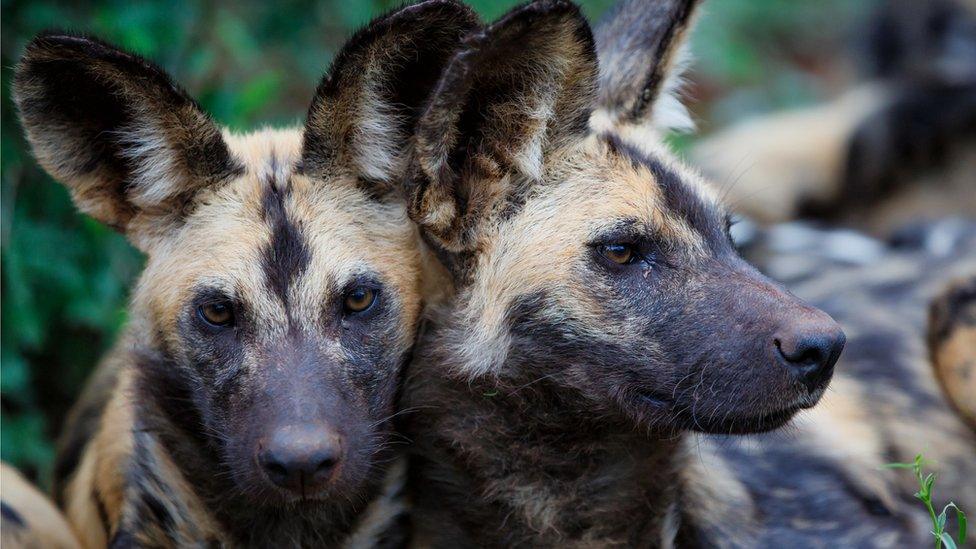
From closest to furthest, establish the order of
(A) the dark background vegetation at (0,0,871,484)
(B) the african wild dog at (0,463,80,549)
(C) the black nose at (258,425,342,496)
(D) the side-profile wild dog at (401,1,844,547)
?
(C) the black nose at (258,425,342,496), (D) the side-profile wild dog at (401,1,844,547), (B) the african wild dog at (0,463,80,549), (A) the dark background vegetation at (0,0,871,484)

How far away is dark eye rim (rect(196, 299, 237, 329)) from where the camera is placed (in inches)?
125

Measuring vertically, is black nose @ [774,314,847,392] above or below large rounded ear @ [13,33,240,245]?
below

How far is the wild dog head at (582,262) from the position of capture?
3.03 meters

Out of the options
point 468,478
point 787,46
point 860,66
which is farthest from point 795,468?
point 787,46

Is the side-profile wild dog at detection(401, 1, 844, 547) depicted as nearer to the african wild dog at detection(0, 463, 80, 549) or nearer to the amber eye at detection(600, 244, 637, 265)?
the amber eye at detection(600, 244, 637, 265)

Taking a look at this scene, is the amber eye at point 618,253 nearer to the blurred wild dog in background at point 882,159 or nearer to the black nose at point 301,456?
the black nose at point 301,456

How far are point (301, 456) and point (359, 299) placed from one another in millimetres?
544

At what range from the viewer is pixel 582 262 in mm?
3193

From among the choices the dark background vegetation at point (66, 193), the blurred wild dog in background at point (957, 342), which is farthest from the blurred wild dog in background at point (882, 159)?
the blurred wild dog in background at point (957, 342)

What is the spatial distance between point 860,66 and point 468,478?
249 inches

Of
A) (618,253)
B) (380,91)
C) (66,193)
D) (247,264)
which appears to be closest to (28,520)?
(247,264)

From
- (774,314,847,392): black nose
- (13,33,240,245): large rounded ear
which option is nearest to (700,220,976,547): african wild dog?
(774,314,847,392): black nose

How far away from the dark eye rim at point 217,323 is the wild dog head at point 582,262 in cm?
55

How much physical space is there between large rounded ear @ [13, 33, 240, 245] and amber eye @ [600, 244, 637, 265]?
3.47 ft
